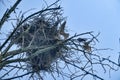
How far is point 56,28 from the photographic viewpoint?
6703 millimetres

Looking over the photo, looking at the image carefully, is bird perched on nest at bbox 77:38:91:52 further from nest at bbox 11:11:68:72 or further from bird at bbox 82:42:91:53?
nest at bbox 11:11:68:72

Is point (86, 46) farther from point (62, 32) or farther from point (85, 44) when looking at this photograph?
point (62, 32)

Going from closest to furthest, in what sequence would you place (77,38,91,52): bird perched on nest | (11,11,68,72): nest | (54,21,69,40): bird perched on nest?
(77,38,91,52): bird perched on nest → (11,11,68,72): nest → (54,21,69,40): bird perched on nest

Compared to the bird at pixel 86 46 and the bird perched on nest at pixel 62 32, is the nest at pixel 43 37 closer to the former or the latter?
the bird perched on nest at pixel 62 32

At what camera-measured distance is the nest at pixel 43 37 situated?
6.28 m

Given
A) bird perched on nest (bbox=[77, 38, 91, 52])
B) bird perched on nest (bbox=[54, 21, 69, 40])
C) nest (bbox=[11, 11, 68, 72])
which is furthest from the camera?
bird perched on nest (bbox=[54, 21, 69, 40])

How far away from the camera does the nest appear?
6281 millimetres

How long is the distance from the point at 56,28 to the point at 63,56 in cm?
73

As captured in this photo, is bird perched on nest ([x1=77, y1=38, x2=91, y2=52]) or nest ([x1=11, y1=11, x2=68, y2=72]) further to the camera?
nest ([x1=11, y1=11, x2=68, y2=72])

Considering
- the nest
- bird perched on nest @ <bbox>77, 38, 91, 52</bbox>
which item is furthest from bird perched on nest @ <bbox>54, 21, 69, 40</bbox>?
bird perched on nest @ <bbox>77, 38, 91, 52</bbox>

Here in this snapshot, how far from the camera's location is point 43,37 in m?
6.39

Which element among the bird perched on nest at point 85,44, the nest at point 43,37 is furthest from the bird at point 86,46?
the nest at point 43,37

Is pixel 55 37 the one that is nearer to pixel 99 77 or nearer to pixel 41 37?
pixel 41 37

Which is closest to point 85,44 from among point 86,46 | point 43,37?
point 86,46
